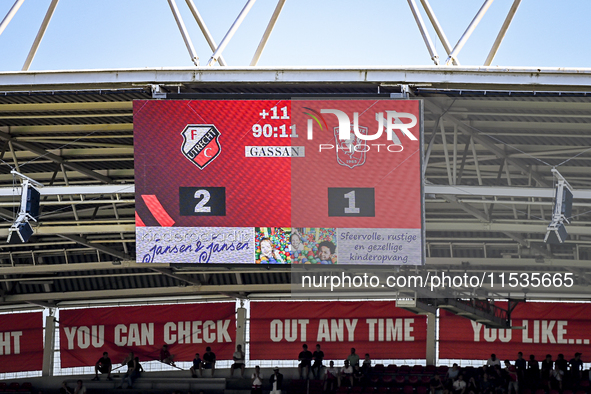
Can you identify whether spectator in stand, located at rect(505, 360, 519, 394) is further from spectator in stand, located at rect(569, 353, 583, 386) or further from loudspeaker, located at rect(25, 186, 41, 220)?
loudspeaker, located at rect(25, 186, 41, 220)

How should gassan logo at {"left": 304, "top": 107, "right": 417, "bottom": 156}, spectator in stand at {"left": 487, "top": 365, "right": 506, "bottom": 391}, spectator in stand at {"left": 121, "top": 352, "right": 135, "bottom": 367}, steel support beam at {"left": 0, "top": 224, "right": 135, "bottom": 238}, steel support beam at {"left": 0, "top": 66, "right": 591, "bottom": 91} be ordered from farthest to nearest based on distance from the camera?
spectator in stand at {"left": 121, "top": 352, "right": 135, "bottom": 367}, spectator in stand at {"left": 487, "top": 365, "right": 506, "bottom": 391}, steel support beam at {"left": 0, "top": 224, "right": 135, "bottom": 238}, gassan logo at {"left": 304, "top": 107, "right": 417, "bottom": 156}, steel support beam at {"left": 0, "top": 66, "right": 591, "bottom": 91}

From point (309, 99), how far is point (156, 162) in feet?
10.7

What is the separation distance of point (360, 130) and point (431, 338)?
47.0 ft

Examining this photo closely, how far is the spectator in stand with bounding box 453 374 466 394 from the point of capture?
73.0 ft

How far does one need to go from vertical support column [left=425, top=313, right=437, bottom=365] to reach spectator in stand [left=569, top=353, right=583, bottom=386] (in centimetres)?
481

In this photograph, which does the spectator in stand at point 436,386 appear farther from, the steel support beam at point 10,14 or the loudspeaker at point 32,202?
the steel support beam at point 10,14

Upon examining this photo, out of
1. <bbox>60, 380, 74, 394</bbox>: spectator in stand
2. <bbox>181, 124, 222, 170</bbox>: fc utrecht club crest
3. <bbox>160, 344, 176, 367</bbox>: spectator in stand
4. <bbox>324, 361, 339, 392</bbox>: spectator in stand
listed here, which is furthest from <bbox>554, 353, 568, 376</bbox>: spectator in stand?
<bbox>60, 380, 74, 394</bbox>: spectator in stand

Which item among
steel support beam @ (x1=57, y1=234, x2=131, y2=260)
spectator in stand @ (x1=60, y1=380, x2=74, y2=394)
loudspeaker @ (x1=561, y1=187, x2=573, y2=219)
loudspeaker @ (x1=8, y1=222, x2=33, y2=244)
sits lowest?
spectator in stand @ (x1=60, y1=380, x2=74, y2=394)

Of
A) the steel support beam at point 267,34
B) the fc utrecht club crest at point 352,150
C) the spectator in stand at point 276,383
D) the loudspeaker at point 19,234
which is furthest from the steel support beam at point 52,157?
the spectator in stand at point 276,383

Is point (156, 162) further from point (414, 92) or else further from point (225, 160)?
point (414, 92)

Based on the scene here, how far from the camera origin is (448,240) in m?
25.0

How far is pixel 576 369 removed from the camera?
2373 cm

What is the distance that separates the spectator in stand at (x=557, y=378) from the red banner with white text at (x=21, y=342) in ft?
58.9

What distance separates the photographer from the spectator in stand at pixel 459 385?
73.0ft
